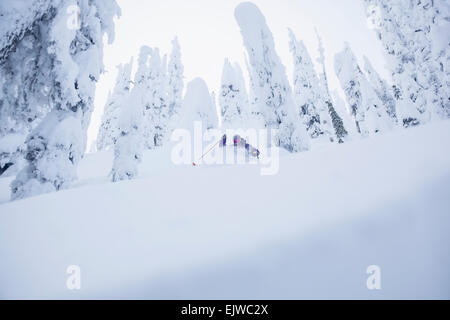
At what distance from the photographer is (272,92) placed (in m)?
10.9

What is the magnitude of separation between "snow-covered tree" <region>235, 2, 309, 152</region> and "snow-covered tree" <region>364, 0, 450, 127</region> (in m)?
7.46

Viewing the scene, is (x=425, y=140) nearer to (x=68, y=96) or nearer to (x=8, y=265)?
(x=8, y=265)

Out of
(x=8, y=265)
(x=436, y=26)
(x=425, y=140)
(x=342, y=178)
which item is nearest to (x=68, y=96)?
(x=8, y=265)

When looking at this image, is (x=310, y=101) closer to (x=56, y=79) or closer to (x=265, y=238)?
(x=56, y=79)

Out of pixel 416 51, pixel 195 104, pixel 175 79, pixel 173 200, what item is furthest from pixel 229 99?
pixel 173 200

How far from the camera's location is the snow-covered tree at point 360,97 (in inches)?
837

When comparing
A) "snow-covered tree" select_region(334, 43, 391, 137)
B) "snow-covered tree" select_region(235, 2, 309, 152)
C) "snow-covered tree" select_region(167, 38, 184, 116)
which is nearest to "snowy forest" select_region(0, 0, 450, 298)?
"snow-covered tree" select_region(235, 2, 309, 152)

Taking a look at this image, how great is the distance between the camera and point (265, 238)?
1329mm

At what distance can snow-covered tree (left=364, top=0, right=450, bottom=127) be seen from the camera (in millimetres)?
10445

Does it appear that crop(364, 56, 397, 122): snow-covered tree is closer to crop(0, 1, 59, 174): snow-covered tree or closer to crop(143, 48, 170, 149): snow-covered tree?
crop(143, 48, 170, 149): snow-covered tree

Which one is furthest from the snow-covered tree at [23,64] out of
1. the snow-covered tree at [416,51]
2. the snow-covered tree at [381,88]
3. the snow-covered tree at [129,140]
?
the snow-covered tree at [381,88]

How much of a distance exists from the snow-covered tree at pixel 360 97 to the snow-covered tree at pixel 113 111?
2365 centimetres

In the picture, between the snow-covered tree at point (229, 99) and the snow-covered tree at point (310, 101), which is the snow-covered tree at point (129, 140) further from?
the snow-covered tree at point (310, 101)
